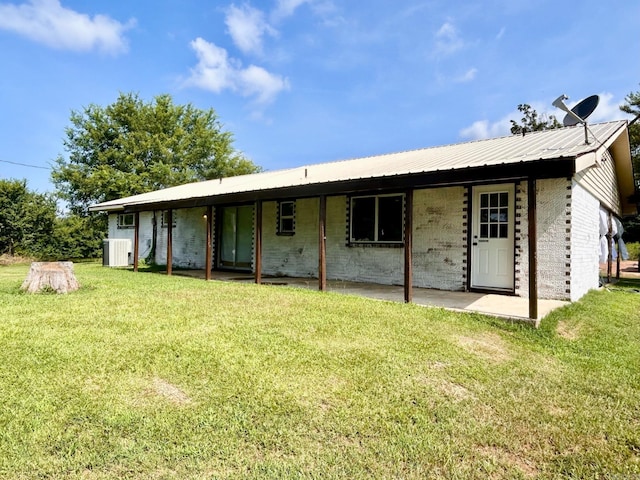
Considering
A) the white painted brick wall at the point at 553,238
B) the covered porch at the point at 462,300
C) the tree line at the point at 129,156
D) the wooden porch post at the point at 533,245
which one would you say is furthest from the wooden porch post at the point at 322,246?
the tree line at the point at 129,156

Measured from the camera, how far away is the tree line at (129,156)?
24.5m

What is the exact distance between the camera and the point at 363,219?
9.80 meters

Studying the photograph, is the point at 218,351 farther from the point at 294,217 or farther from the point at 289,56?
the point at 289,56

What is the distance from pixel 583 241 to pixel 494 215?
1803 mm

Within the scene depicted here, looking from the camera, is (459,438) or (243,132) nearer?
(459,438)

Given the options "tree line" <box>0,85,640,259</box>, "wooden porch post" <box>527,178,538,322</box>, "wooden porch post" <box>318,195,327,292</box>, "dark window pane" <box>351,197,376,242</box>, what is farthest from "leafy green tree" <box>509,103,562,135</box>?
"wooden porch post" <box>527,178,538,322</box>

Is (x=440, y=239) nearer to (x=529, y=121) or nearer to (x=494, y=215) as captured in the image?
(x=494, y=215)

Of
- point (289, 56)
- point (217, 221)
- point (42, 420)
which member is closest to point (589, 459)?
A: point (42, 420)

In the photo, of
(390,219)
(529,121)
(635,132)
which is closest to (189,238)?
(390,219)

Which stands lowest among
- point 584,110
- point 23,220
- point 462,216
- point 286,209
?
point 462,216

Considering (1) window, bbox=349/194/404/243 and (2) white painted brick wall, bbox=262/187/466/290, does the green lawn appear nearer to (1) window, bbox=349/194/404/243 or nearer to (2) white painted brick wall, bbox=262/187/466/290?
(2) white painted brick wall, bbox=262/187/466/290

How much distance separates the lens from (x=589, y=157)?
5.76 meters

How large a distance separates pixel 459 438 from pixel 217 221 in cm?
1245

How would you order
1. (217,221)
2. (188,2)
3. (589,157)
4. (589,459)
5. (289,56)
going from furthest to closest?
(289,56), (217,221), (188,2), (589,157), (589,459)
